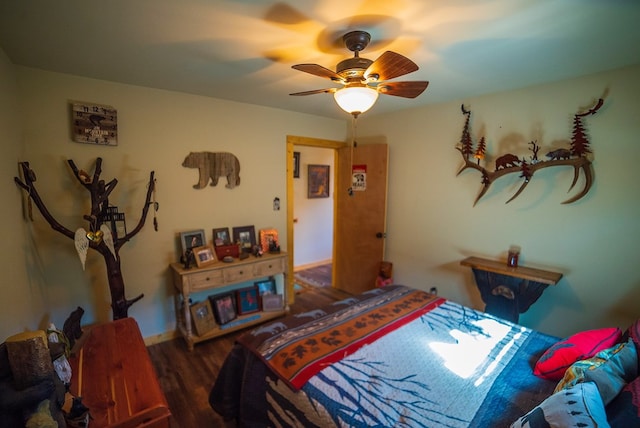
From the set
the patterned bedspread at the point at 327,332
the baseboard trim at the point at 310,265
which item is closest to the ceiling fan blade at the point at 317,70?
the patterned bedspread at the point at 327,332

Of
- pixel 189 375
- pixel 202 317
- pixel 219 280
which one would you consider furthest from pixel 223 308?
pixel 189 375

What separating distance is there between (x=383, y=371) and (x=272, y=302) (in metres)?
2.02

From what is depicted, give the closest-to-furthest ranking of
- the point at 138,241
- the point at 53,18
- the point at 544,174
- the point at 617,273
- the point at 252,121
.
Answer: the point at 53,18 → the point at 617,273 → the point at 544,174 → the point at 138,241 → the point at 252,121

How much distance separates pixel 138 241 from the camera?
264 centimetres

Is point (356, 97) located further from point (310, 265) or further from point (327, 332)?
point (310, 265)

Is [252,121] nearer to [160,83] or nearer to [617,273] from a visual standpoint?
[160,83]

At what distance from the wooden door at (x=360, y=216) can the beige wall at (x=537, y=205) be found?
212 millimetres

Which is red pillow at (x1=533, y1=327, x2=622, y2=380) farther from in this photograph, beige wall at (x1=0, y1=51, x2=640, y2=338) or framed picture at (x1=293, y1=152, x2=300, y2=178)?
framed picture at (x1=293, y1=152, x2=300, y2=178)

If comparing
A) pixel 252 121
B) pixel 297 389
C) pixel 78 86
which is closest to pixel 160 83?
pixel 78 86

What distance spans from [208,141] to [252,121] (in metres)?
0.55

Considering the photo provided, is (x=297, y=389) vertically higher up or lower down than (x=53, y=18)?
lower down

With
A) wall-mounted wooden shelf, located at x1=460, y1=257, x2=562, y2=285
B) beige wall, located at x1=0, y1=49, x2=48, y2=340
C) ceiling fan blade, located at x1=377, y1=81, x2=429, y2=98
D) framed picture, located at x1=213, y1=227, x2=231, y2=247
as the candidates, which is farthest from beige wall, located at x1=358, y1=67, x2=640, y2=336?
beige wall, located at x1=0, y1=49, x2=48, y2=340

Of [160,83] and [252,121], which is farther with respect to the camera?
[252,121]

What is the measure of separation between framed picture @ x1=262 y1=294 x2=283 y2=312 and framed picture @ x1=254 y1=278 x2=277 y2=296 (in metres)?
0.06
